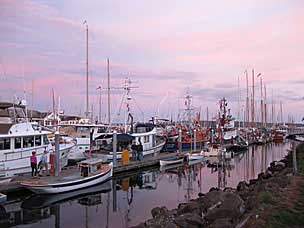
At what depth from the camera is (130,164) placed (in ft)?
93.6

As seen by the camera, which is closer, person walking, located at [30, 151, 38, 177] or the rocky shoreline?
the rocky shoreline

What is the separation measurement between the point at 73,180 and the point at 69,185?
0.41 metres

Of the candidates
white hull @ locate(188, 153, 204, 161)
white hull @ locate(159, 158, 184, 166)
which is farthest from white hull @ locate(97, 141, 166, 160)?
white hull @ locate(188, 153, 204, 161)

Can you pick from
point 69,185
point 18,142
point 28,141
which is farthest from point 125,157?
point 69,185

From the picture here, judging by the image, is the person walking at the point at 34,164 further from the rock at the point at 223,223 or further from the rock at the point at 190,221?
the rock at the point at 223,223

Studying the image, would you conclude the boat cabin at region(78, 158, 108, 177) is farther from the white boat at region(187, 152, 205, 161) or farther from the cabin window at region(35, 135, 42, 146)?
the white boat at region(187, 152, 205, 161)

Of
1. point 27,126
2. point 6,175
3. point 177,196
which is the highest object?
point 27,126

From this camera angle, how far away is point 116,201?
62.5ft

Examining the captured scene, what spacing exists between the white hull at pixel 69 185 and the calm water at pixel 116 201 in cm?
33

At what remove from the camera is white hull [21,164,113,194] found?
18.1 metres

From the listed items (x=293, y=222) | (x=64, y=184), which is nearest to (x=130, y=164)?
(x=64, y=184)

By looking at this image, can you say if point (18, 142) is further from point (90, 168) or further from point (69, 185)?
point (69, 185)

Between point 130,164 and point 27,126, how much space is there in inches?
348

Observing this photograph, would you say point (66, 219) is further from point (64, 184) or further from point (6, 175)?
point (6, 175)
